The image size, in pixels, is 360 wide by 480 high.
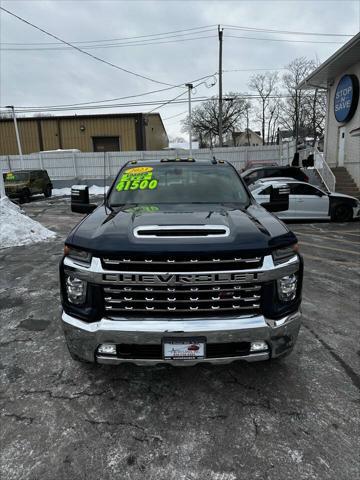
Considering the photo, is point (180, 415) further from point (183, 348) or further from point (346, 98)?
point (346, 98)

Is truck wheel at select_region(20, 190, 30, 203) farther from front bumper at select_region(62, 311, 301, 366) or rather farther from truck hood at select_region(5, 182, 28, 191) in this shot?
front bumper at select_region(62, 311, 301, 366)

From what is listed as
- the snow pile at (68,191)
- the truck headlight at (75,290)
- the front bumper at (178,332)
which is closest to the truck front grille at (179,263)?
the truck headlight at (75,290)

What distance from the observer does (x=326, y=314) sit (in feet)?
14.5

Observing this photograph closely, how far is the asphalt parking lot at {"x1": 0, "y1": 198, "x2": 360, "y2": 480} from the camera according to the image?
7.28ft

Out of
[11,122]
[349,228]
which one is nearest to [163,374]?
[349,228]

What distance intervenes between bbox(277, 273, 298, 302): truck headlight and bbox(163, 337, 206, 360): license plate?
26.3 inches

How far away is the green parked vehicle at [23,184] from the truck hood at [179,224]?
16515 millimetres

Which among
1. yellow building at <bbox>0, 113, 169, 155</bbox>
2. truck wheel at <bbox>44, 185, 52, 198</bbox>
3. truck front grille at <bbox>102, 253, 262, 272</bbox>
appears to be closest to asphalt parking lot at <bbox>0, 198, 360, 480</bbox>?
truck front grille at <bbox>102, 253, 262, 272</bbox>

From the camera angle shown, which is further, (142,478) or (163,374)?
(163,374)

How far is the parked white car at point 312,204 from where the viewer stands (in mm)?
11117

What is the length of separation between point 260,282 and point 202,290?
0.41 metres

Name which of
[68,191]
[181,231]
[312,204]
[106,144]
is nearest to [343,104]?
[312,204]

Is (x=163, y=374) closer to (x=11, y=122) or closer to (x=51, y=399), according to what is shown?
(x=51, y=399)

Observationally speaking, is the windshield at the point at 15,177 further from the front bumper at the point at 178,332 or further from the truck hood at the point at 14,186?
the front bumper at the point at 178,332
